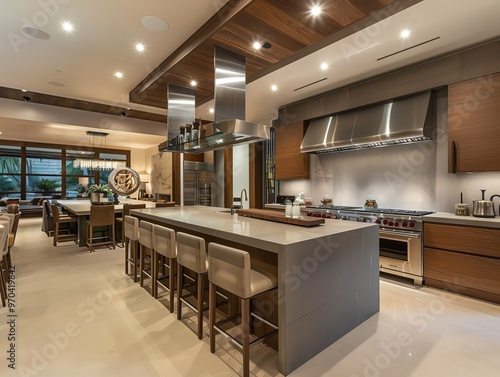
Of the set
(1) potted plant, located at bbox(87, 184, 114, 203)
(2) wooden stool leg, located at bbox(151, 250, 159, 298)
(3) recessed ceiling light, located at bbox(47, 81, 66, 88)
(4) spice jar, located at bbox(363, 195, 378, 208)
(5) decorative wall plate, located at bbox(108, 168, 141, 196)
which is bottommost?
(2) wooden stool leg, located at bbox(151, 250, 159, 298)

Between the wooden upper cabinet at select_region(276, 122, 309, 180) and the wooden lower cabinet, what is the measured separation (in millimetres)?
2398

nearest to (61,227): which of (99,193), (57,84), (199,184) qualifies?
(99,193)

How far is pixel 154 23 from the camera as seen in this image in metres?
2.76

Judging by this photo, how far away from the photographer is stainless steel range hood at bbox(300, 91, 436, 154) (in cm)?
345

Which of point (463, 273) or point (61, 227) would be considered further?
point (61, 227)

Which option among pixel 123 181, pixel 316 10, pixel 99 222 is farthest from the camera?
pixel 123 181

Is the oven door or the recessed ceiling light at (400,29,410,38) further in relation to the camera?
the oven door

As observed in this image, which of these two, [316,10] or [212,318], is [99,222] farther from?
[316,10]

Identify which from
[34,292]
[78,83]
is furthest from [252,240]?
[78,83]

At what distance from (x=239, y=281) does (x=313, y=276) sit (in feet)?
1.84

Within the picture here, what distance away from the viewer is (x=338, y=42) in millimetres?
2893

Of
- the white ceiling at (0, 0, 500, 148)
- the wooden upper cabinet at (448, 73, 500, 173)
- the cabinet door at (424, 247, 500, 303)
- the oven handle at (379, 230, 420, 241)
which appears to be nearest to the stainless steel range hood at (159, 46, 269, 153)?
the white ceiling at (0, 0, 500, 148)

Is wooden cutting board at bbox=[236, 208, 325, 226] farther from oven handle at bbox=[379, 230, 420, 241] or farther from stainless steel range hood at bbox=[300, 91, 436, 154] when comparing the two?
stainless steel range hood at bbox=[300, 91, 436, 154]

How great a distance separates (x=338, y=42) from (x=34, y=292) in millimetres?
4526
